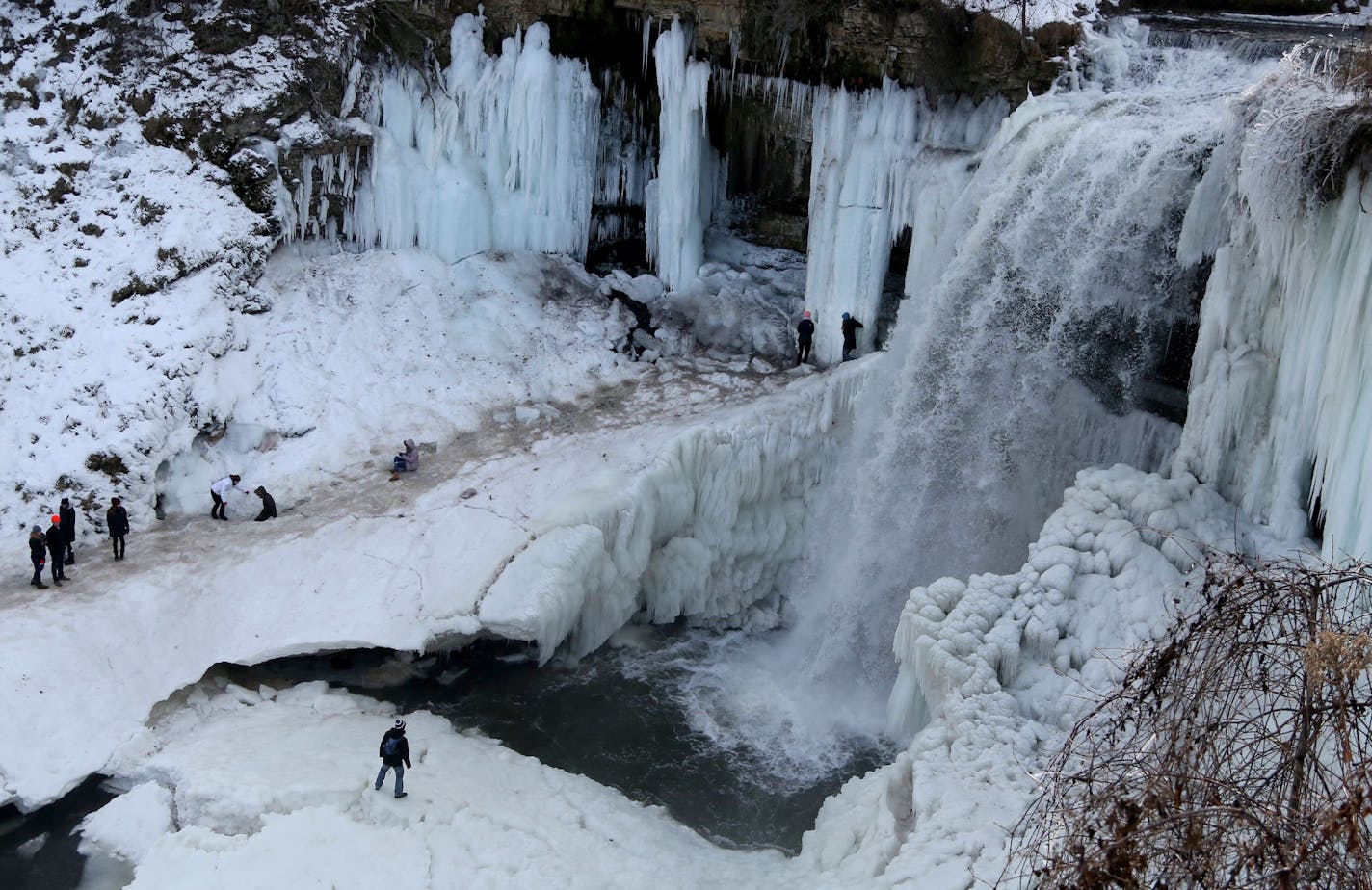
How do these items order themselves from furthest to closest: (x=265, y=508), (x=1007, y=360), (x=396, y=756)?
(x=265, y=508) < (x=1007, y=360) < (x=396, y=756)

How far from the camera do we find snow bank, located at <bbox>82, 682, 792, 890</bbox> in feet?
32.7

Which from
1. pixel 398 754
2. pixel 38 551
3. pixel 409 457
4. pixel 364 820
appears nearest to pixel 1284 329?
pixel 398 754

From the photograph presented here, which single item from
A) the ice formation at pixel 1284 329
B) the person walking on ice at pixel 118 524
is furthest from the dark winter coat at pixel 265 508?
the ice formation at pixel 1284 329

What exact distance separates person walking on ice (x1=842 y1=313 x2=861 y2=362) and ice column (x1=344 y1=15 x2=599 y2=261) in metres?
5.46

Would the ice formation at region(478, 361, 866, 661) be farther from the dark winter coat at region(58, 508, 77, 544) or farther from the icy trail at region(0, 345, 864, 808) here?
the dark winter coat at region(58, 508, 77, 544)

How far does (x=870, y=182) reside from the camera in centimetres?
1703

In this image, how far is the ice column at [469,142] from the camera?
18609mm

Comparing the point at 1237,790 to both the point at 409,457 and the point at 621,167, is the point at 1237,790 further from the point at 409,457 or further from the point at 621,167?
the point at 621,167

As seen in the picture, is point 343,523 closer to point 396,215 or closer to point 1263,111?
point 396,215

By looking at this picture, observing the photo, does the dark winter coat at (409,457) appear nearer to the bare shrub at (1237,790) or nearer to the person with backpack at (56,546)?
the person with backpack at (56,546)

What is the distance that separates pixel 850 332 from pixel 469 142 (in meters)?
6.99

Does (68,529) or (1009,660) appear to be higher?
(1009,660)

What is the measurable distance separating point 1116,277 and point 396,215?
1119 centimetres

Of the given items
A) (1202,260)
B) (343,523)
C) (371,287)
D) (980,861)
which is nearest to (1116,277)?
(1202,260)
